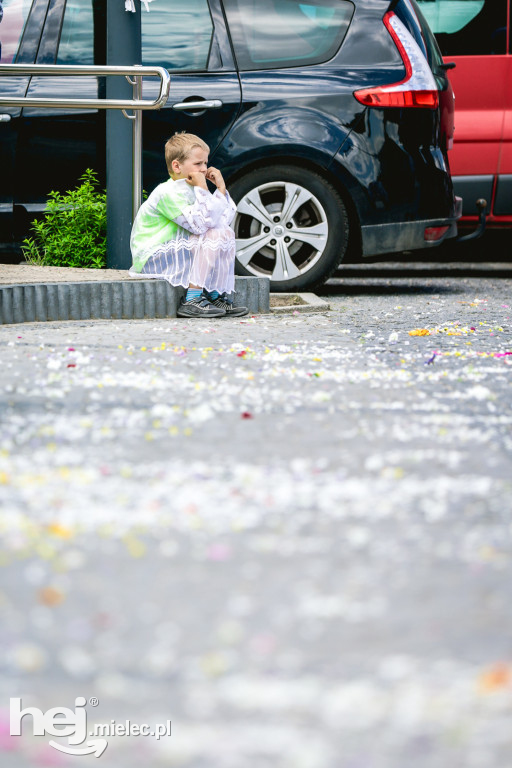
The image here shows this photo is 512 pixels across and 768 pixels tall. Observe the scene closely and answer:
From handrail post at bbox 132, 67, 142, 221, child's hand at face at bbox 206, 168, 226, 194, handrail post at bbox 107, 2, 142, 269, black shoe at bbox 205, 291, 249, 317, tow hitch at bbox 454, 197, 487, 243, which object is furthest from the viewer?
tow hitch at bbox 454, 197, 487, 243

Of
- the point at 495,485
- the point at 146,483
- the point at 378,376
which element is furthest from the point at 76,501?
the point at 378,376

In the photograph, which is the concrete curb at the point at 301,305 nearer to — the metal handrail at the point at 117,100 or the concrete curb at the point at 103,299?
the concrete curb at the point at 103,299

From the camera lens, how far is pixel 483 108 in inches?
340

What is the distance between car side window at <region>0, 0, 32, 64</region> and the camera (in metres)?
6.88

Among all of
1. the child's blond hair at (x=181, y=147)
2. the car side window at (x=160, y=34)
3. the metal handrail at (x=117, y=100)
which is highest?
the car side window at (x=160, y=34)

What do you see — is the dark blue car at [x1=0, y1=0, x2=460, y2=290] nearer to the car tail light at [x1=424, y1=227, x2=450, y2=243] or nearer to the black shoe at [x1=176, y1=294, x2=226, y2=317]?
the car tail light at [x1=424, y1=227, x2=450, y2=243]

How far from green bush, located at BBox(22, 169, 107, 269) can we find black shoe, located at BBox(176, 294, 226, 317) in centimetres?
96

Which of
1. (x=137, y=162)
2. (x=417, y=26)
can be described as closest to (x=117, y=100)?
(x=137, y=162)

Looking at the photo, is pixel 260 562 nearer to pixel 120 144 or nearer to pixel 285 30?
pixel 120 144

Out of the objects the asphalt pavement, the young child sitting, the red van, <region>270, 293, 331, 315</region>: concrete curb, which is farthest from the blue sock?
the red van

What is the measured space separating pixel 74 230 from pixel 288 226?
46.9 inches

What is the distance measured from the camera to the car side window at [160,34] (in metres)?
6.80

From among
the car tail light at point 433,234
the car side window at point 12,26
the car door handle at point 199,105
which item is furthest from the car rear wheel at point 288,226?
the car side window at point 12,26

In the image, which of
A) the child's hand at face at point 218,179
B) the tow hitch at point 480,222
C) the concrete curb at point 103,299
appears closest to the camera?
the concrete curb at point 103,299
